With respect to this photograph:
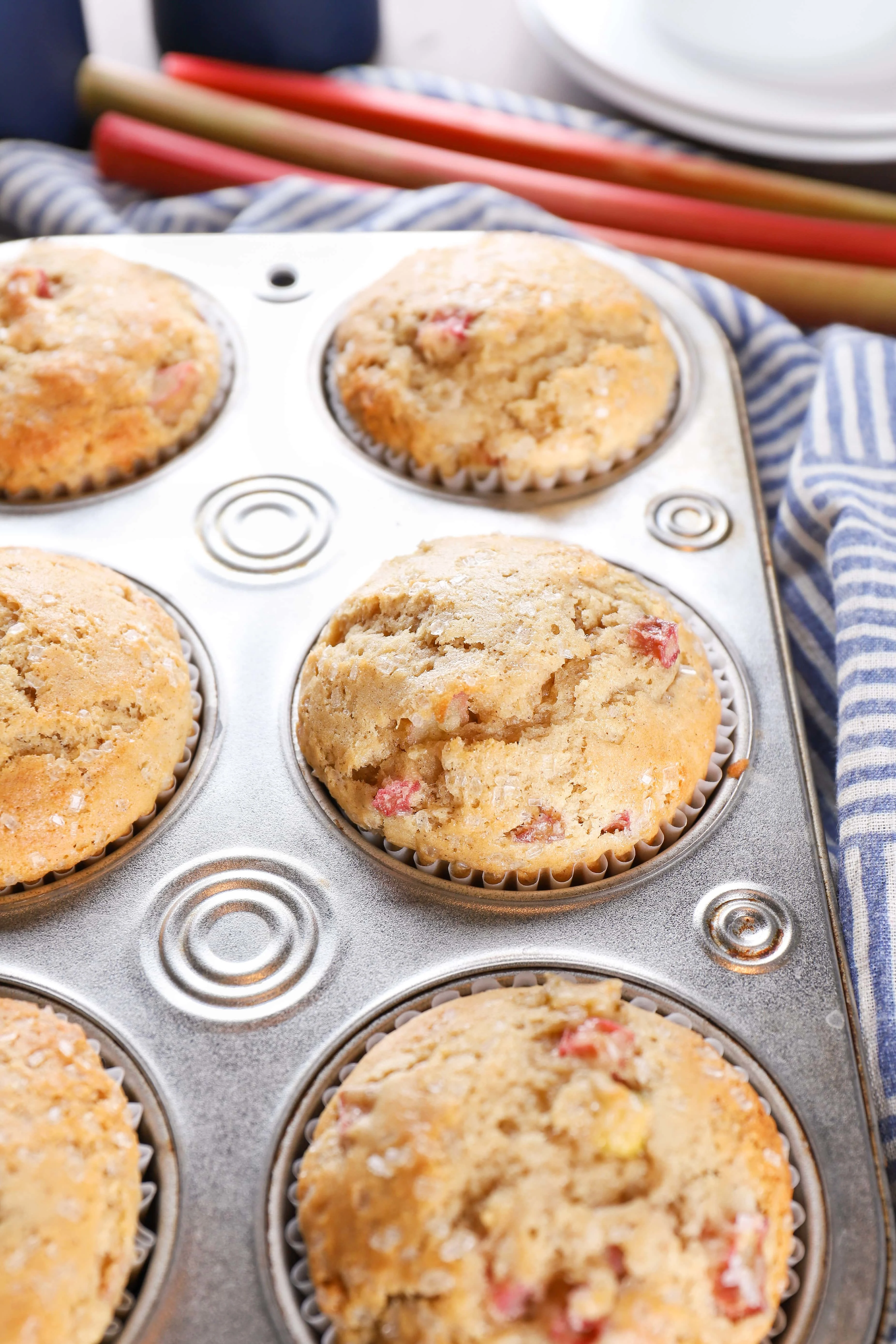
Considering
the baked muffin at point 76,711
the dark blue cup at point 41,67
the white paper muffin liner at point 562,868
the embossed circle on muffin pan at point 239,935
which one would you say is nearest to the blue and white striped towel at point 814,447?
the dark blue cup at point 41,67

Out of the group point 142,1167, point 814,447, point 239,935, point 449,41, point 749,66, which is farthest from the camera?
point 449,41

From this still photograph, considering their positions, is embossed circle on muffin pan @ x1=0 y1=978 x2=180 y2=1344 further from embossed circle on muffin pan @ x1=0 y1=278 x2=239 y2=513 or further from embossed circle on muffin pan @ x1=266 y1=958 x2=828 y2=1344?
embossed circle on muffin pan @ x1=0 y1=278 x2=239 y2=513

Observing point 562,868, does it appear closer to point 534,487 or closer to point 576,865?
point 576,865

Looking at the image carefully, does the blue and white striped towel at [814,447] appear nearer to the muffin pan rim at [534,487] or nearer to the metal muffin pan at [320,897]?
the metal muffin pan at [320,897]

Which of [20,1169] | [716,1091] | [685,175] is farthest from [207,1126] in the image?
[685,175]

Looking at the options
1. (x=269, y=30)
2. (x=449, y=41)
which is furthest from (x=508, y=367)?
(x=449, y=41)

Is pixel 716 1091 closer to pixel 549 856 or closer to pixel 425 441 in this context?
pixel 549 856
